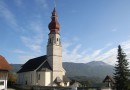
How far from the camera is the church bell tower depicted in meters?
62.1

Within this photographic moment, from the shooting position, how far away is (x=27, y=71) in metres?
67.9

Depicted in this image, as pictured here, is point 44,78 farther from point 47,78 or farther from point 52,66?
point 52,66

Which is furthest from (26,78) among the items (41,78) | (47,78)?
(47,78)

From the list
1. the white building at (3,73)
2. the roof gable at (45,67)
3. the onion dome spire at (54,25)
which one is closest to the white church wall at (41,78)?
the roof gable at (45,67)

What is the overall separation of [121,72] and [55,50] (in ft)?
74.6

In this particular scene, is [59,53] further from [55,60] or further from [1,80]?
[1,80]

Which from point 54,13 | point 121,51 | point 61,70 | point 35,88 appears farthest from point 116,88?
point 54,13

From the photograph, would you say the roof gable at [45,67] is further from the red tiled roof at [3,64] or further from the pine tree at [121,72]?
the pine tree at [121,72]

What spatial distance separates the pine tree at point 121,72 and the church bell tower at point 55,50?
67.8 ft

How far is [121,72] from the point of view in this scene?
4531cm

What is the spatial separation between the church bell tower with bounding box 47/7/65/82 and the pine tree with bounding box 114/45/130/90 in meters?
20.7

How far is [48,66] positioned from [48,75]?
269 centimetres

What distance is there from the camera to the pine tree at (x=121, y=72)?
44.3 m

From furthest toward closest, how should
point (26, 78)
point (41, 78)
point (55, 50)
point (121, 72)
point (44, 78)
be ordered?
1. point (26, 78)
2. point (55, 50)
3. point (41, 78)
4. point (44, 78)
5. point (121, 72)
